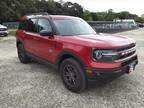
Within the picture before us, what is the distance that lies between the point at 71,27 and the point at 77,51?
1271 millimetres

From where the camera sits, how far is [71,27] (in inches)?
196

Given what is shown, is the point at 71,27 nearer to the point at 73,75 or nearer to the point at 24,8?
the point at 73,75

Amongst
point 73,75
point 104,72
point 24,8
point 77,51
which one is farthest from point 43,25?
point 24,8

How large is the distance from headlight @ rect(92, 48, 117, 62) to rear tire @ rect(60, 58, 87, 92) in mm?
440

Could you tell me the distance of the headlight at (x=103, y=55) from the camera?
364cm

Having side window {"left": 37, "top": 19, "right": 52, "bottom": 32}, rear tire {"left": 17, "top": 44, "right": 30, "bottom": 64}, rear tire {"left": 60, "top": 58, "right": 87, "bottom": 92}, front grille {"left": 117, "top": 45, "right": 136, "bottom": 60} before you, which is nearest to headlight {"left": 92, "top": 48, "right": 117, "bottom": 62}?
front grille {"left": 117, "top": 45, "right": 136, "bottom": 60}

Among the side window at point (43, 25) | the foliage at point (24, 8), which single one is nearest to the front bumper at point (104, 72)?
the side window at point (43, 25)

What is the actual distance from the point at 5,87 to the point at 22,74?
3.28 ft

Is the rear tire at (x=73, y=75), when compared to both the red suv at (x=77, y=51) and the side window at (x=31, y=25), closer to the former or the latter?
the red suv at (x=77, y=51)

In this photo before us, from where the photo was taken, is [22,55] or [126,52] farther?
[22,55]

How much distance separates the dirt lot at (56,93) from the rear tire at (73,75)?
0.53 feet

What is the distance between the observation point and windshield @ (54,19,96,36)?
15.4 ft

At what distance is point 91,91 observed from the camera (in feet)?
13.9

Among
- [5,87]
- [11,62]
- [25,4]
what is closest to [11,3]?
[25,4]
